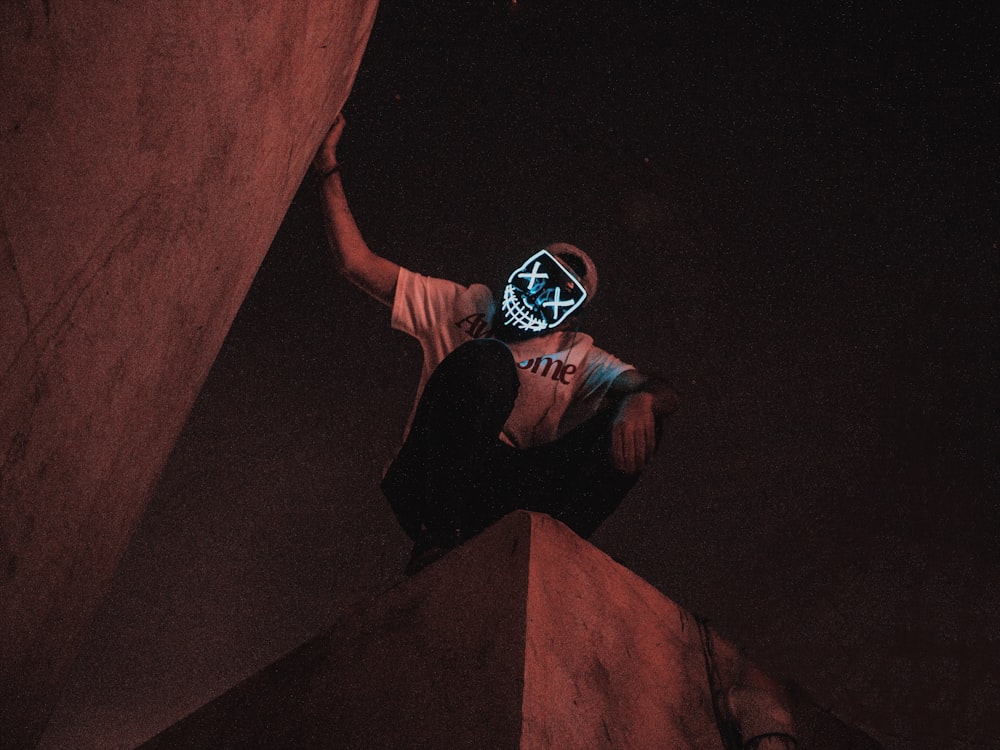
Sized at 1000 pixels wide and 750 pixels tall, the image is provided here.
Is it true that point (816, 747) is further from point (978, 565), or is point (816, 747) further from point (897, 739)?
point (978, 565)

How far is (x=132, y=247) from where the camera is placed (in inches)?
38.9

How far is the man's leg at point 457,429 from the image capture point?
177 centimetres

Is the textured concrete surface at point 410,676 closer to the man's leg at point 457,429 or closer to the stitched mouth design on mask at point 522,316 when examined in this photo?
the man's leg at point 457,429

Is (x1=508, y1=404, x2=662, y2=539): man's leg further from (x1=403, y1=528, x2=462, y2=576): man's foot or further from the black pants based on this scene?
(x1=403, y1=528, x2=462, y2=576): man's foot

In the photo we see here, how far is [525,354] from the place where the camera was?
219 cm

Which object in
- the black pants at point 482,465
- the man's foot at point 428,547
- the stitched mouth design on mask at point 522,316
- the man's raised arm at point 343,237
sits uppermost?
the man's raised arm at point 343,237

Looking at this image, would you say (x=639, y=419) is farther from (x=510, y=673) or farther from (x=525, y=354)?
(x=510, y=673)

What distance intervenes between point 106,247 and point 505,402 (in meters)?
0.99

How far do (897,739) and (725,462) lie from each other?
139 centimetres

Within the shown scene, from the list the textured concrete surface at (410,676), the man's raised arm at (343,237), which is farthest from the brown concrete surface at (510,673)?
Answer: the man's raised arm at (343,237)

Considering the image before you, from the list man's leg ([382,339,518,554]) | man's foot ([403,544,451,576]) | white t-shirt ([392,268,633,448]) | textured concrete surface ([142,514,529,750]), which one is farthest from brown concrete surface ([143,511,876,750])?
white t-shirt ([392,268,633,448])

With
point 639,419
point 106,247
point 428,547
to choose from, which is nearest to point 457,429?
point 428,547

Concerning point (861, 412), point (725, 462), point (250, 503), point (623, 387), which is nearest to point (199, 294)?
point (623, 387)

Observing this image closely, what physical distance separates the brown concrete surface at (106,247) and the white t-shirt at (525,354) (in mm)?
743
